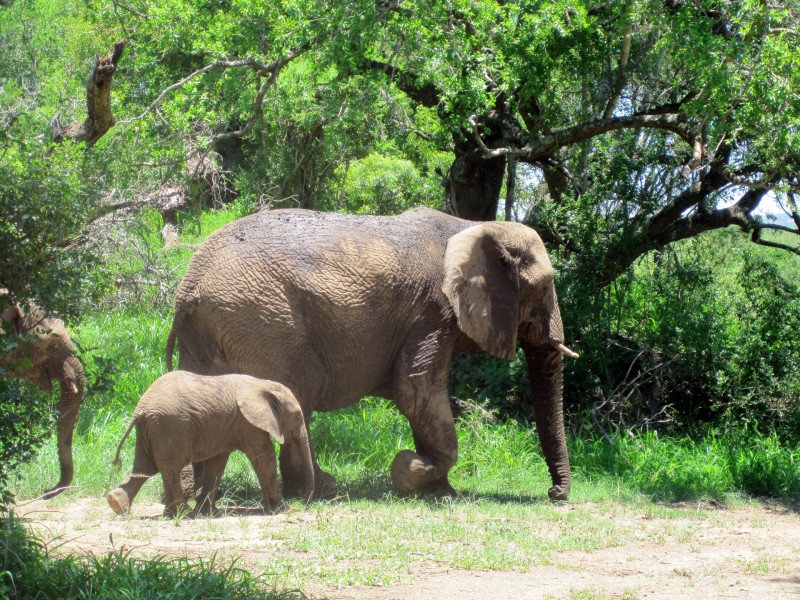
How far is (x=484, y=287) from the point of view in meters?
9.09

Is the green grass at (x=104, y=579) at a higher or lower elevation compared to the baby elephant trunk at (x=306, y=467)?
higher

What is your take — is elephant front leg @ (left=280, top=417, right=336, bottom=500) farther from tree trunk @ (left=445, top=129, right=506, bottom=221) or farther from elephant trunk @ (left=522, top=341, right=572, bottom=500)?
tree trunk @ (left=445, top=129, right=506, bottom=221)

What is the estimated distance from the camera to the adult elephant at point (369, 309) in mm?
8391

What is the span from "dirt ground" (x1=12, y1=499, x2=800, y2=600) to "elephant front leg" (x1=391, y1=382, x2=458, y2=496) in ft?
4.22

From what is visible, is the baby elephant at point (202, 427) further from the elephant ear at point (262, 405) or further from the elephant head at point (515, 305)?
the elephant head at point (515, 305)

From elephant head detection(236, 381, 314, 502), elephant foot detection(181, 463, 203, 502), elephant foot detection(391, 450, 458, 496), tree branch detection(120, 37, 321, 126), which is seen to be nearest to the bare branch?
tree branch detection(120, 37, 321, 126)

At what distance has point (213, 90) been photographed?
42.2 feet

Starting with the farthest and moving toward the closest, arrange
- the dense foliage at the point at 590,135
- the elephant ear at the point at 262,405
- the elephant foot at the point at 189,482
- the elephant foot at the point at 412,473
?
the dense foliage at the point at 590,135 → the elephant foot at the point at 412,473 → the elephant foot at the point at 189,482 → the elephant ear at the point at 262,405

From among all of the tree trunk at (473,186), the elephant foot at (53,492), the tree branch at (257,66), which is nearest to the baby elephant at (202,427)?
the elephant foot at (53,492)

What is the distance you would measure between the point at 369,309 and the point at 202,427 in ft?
6.12

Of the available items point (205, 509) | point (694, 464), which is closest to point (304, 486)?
point (205, 509)

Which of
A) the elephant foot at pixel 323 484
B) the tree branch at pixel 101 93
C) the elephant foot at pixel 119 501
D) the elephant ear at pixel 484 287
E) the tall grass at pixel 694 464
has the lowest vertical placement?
the tall grass at pixel 694 464

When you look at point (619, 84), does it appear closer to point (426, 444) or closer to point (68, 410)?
point (426, 444)

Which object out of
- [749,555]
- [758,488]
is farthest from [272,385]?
[758,488]
